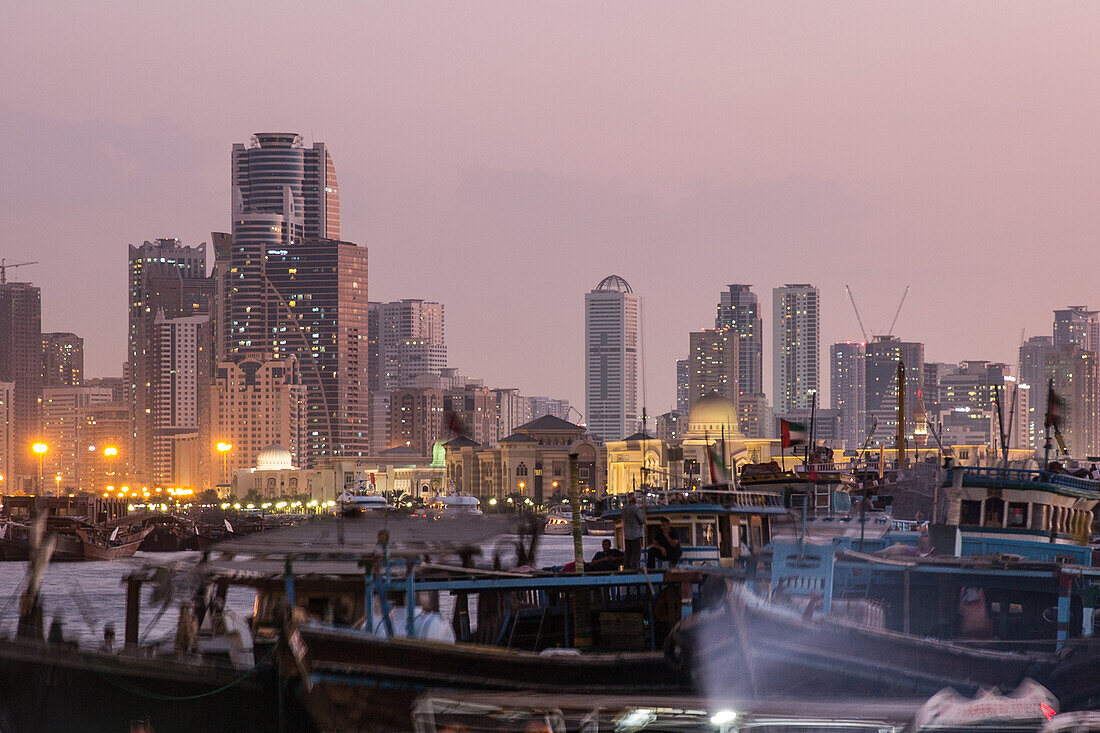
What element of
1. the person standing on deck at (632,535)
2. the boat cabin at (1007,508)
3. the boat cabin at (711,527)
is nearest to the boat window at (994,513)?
the boat cabin at (1007,508)

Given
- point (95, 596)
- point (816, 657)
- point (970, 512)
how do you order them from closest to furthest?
point (816, 657)
point (970, 512)
point (95, 596)

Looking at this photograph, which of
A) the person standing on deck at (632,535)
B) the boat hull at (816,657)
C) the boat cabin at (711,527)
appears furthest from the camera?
the boat cabin at (711,527)

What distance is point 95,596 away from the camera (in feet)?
243

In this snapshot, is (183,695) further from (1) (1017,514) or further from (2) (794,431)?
(2) (794,431)

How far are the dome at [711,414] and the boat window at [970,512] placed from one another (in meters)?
156

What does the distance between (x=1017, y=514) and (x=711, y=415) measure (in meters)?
160

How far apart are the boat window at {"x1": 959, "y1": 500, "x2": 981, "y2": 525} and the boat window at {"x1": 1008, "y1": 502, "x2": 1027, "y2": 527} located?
714mm

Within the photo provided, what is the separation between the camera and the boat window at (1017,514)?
1407 inches

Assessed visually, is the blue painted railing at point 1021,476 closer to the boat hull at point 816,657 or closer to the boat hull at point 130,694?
the boat hull at point 816,657

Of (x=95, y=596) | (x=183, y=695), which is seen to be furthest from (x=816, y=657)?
(x=95, y=596)

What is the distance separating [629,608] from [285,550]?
7.06 m

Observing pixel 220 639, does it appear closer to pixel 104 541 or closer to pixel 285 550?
pixel 285 550

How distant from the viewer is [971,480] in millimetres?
35844

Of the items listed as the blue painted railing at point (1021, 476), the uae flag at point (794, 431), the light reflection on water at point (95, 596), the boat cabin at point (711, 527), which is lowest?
the light reflection on water at point (95, 596)
